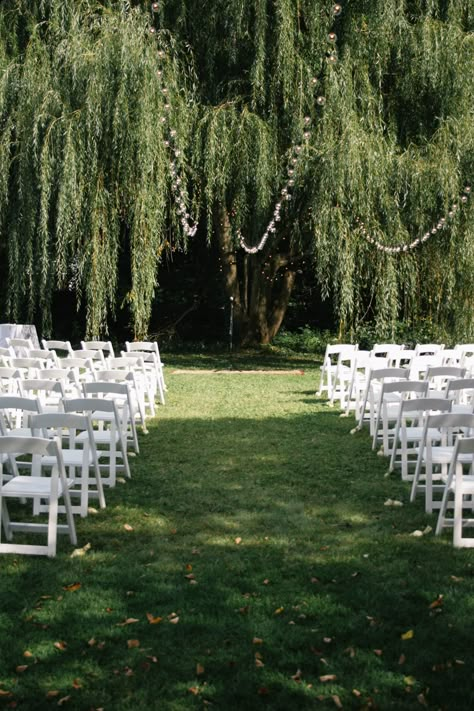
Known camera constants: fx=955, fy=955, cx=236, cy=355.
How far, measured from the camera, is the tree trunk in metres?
18.3

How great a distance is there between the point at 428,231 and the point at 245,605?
11.2m

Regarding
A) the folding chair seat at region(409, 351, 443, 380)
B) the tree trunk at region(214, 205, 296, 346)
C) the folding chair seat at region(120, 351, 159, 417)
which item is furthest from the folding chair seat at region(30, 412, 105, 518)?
the tree trunk at region(214, 205, 296, 346)

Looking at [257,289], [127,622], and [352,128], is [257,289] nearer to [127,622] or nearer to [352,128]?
[352,128]

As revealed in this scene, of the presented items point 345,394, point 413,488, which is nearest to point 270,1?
point 345,394

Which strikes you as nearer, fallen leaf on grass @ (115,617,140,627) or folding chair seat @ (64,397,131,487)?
fallen leaf on grass @ (115,617,140,627)

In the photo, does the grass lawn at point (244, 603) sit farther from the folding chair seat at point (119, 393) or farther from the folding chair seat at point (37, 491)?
the folding chair seat at point (119, 393)

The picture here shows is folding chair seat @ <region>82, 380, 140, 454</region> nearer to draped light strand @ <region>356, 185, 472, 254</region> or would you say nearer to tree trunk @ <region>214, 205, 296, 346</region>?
draped light strand @ <region>356, 185, 472, 254</region>

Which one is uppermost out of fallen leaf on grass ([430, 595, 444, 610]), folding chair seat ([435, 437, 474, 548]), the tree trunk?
the tree trunk

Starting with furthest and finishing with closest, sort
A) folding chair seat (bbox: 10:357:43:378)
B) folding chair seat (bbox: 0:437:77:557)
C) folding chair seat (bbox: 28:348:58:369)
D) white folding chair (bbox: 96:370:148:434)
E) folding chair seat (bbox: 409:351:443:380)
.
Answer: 1. folding chair seat (bbox: 28:348:58:369)
2. folding chair seat (bbox: 409:351:443:380)
3. folding chair seat (bbox: 10:357:43:378)
4. white folding chair (bbox: 96:370:148:434)
5. folding chair seat (bbox: 0:437:77:557)

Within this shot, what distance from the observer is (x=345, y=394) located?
12.2 metres

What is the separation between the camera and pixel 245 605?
4.70 m

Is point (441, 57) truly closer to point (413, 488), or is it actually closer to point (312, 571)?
point (413, 488)

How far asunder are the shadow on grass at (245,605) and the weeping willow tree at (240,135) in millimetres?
7585

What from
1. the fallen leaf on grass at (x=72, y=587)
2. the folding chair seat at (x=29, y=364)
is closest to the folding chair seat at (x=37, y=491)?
the fallen leaf on grass at (x=72, y=587)
